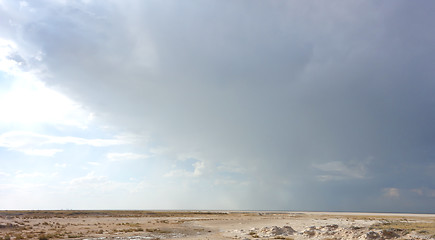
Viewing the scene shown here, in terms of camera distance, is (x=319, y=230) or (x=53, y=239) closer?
(x=53, y=239)

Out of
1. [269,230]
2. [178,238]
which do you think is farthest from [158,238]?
[269,230]

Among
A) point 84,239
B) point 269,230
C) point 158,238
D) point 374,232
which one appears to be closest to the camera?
point 374,232

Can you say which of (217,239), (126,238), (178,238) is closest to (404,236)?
(217,239)

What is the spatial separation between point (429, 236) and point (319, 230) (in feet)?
45.6

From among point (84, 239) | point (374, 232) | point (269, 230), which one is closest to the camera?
point (374, 232)

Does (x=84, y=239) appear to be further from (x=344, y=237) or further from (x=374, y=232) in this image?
(x=374, y=232)

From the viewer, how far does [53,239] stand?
1515 inches

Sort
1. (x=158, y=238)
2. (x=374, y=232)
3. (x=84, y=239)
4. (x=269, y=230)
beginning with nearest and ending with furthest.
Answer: (x=374, y=232) < (x=84, y=239) < (x=158, y=238) < (x=269, y=230)

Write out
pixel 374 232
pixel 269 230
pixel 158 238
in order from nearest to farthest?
pixel 374 232 → pixel 158 238 → pixel 269 230

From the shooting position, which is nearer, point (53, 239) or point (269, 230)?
point (53, 239)

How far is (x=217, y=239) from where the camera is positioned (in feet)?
132

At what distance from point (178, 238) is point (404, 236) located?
31615mm

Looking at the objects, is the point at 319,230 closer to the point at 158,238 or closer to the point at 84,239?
the point at 158,238

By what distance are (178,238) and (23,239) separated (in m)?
21.2
